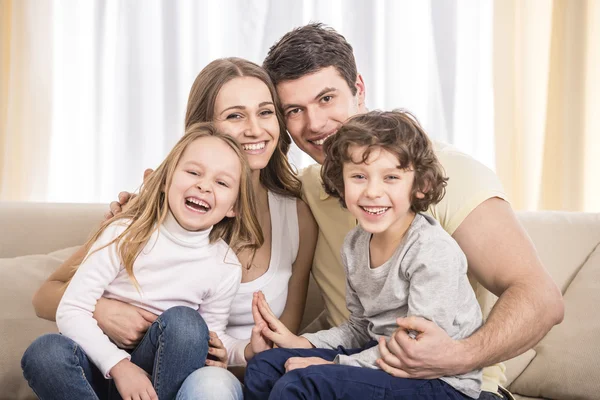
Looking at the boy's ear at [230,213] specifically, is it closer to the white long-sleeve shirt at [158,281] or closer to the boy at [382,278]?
the white long-sleeve shirt at [158,281]

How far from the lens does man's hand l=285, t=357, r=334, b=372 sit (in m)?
1.54

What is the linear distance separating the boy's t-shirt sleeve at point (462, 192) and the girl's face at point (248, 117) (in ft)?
1.68

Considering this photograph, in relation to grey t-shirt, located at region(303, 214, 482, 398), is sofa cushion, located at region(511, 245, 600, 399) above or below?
below

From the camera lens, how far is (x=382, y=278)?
1.61m

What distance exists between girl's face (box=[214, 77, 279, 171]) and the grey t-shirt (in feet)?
1.47

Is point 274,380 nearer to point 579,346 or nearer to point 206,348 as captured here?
point 206,348

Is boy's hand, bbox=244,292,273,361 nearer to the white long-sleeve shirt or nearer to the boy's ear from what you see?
the white long-sleeve shirt

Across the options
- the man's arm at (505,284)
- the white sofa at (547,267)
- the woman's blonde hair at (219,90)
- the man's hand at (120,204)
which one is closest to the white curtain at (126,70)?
the white sofa at (547,267)

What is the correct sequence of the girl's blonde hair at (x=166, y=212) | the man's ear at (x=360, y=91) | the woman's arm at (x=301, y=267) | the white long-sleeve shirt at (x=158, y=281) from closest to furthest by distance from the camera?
the white long-sleeve shirt at (x=158, y=281) → the girl's blonde hair at (x=166, y=212) → the woman's arm at (x=301, y=267) → the man's ear at (x=360, y=91)

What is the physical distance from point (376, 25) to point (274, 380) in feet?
7.72

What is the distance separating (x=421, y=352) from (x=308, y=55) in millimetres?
1010

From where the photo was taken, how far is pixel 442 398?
4.78ft

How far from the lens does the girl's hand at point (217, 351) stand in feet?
5.74

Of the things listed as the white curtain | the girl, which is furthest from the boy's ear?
the white curtain
